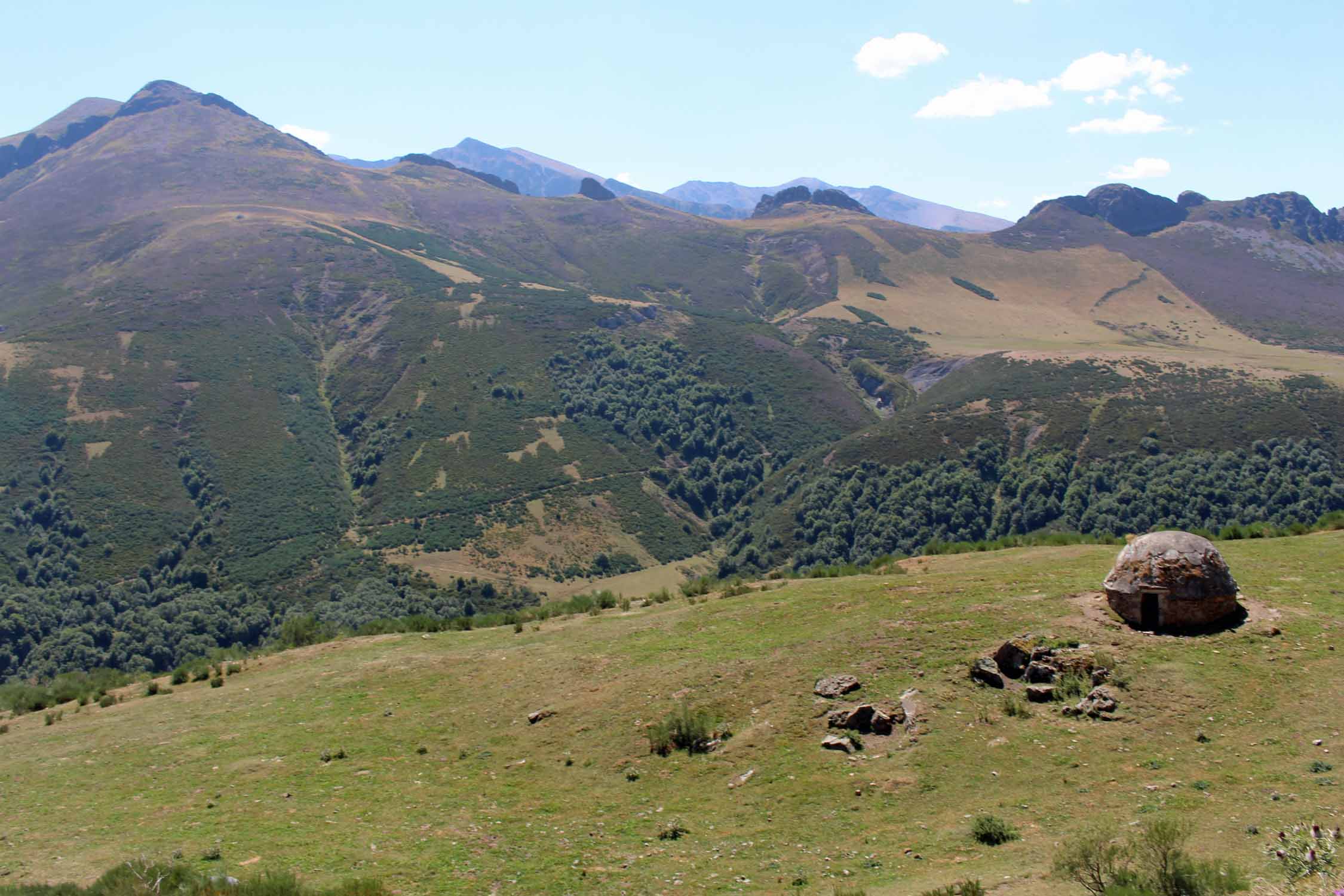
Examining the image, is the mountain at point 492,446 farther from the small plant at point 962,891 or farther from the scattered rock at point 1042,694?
the small plant at point 962,891

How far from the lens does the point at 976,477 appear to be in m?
109

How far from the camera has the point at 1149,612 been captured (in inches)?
923

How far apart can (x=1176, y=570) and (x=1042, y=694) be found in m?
5.59

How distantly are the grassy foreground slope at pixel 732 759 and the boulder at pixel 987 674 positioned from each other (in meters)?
0.41

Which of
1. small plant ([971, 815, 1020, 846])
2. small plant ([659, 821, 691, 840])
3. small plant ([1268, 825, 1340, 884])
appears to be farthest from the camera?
small plant ([659, 821, 691, 840])

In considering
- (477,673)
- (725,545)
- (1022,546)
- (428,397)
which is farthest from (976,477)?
(477,673)

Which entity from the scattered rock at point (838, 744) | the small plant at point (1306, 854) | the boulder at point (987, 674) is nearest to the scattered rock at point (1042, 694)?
the boulder at point (987, 674)

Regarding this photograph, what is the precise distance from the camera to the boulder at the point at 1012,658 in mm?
22250

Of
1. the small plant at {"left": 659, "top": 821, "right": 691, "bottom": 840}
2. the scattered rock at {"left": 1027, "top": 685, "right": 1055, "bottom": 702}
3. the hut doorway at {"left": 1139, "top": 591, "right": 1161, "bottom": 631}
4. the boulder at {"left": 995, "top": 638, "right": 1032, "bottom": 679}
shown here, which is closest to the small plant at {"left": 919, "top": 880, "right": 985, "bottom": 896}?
the small plant at {"left": 659, "top": 821, "right": 691, "bottom": 840}

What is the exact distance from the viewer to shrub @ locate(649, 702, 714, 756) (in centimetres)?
2194

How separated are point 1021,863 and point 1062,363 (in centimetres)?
14062

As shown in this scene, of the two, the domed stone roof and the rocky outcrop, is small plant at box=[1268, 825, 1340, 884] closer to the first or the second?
the rocky outcrop

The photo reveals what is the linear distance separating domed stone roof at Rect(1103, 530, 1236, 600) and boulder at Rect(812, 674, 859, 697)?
8.13 m

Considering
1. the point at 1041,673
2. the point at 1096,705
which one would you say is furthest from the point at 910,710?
the point at 1096,705
